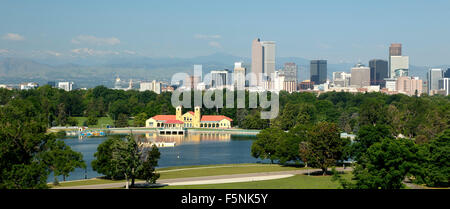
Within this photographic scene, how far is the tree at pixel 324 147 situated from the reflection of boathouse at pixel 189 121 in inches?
1815

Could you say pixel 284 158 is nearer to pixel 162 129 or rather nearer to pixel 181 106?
pixel 162 129

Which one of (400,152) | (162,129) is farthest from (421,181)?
(162,129)

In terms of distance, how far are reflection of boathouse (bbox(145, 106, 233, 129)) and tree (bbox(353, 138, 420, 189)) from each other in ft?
174

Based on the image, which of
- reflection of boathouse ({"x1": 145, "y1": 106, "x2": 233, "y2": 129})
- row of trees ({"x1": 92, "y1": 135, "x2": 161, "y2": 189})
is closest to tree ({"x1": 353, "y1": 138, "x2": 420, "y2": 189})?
row of trees ({"x1": 92, "y1": 135, "x2": 161, "y2": 189})

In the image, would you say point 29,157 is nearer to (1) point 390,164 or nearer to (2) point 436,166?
(1) point 390,164

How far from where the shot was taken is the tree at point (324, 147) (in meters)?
27.1

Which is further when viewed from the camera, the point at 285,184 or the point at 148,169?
the point at 285,184

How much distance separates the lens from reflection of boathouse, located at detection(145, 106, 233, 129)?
7325cm

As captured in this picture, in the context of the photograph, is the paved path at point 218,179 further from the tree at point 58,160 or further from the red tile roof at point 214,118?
the red tile roof at point 214,118

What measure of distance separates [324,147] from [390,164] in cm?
821

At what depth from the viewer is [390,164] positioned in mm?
19062

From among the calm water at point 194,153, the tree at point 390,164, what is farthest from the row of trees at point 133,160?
the tree at point 390,164

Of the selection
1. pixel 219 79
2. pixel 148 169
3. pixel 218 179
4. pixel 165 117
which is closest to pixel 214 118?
pixel 165 117
